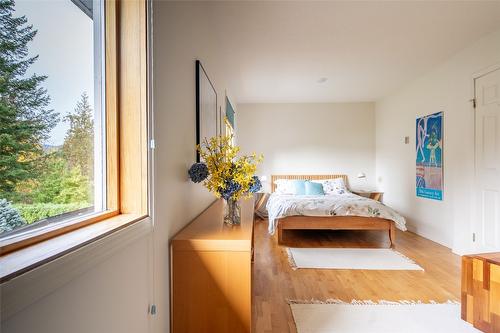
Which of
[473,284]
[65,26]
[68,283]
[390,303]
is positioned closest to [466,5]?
[473,284]

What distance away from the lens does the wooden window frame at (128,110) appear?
3.32 ft

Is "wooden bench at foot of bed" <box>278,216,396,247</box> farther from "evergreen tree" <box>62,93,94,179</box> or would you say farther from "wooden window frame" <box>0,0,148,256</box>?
"evergreen tree" <box>62,93,94,179</box>

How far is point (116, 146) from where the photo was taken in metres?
1.02

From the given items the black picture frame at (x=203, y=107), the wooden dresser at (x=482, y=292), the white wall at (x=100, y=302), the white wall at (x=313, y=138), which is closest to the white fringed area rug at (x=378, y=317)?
the wooden dresser at (x=482, y=292)

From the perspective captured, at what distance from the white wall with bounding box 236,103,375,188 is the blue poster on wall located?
1564mm

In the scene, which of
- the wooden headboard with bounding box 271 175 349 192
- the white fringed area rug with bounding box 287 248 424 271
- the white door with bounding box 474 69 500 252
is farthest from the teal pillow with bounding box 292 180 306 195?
the white door with bounding box 474 69 500 252

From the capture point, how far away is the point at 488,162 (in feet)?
9.04

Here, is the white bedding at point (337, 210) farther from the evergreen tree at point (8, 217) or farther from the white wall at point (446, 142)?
the evergreen tree at point (8, 217)

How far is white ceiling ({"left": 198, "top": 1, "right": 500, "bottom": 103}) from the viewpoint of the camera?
2.25 metres

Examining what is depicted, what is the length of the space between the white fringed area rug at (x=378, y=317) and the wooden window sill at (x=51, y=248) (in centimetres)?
146

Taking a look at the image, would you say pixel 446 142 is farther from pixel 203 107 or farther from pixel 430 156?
pixel 203 107

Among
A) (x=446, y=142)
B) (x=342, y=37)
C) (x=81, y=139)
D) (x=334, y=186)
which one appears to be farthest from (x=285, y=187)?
(x=81, y=139)

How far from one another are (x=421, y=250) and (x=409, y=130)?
79.8 inches

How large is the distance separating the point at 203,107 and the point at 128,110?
3.52 ft
